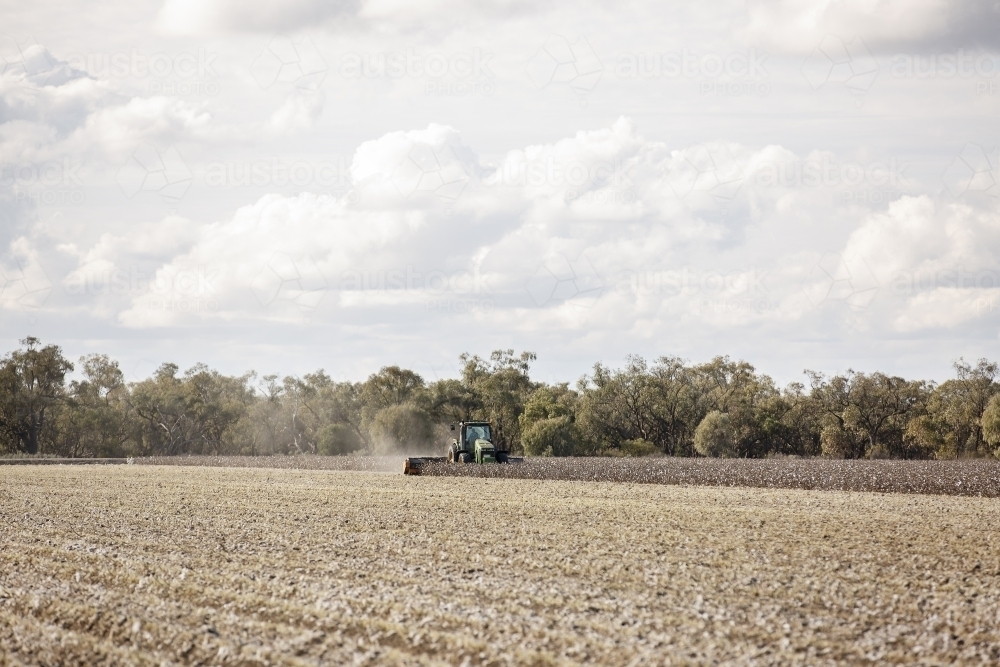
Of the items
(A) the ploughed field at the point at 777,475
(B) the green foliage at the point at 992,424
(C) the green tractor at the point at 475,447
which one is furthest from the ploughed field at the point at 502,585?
(B) the green foliage at the point at 992,424

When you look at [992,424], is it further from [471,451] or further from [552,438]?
[471,451]

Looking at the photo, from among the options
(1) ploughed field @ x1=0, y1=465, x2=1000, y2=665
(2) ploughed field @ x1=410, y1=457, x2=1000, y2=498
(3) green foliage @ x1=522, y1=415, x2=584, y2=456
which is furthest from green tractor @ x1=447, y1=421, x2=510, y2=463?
(3) green foliage @ x1=522, y1=415, x2=584, y2=456

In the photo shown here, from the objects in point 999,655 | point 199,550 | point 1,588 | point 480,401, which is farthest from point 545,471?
point 480,401

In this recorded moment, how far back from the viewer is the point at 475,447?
50406 mm

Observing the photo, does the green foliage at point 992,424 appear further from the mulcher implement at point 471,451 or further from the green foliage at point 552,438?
the mulcher implement at point 471,451

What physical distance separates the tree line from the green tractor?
26876 millimetres

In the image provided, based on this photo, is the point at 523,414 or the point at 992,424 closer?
the point at 992,424

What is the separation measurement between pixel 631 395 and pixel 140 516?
63326 millimetres

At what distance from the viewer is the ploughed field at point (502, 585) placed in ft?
39.4

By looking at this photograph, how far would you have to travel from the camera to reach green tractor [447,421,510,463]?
163 feet

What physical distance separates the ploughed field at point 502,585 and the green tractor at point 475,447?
20645mm

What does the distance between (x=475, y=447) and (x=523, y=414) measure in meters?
36.1

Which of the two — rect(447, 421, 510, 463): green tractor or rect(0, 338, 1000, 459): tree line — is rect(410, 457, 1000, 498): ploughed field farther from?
rect(0, 338, 1000, 459): tree line

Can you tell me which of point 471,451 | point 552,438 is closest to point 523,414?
point 552,438
